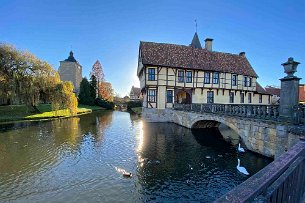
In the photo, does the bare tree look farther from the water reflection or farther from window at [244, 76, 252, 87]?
the water reflection

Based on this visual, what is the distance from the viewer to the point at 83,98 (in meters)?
50.2

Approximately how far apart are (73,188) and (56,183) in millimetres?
918

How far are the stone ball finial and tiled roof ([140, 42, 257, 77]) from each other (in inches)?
698

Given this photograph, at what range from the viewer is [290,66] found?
9680mm

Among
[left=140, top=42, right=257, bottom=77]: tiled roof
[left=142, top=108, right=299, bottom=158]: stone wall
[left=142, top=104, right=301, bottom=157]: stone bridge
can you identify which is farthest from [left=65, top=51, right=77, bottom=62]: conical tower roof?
[left=142, top=108, right=299, bottom=158]: stone wall

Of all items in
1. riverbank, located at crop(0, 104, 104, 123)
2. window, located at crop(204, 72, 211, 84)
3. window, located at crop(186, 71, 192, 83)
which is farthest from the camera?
window, located at crop(204, 72, 211, 84)

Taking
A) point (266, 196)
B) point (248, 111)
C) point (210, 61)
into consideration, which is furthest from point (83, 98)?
point (266, 196)

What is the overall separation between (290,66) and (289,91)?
3.71ft

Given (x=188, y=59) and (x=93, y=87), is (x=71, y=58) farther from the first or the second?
(x=188, y=59)

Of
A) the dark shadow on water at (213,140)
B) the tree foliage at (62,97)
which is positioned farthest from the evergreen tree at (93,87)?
the dark shadow on water at (213,140)

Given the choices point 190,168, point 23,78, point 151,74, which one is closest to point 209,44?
point 151,74

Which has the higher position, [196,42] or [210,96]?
[196,42]

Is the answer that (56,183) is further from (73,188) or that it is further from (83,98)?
(83,98)

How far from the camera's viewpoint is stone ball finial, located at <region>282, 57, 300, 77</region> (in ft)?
31.2
